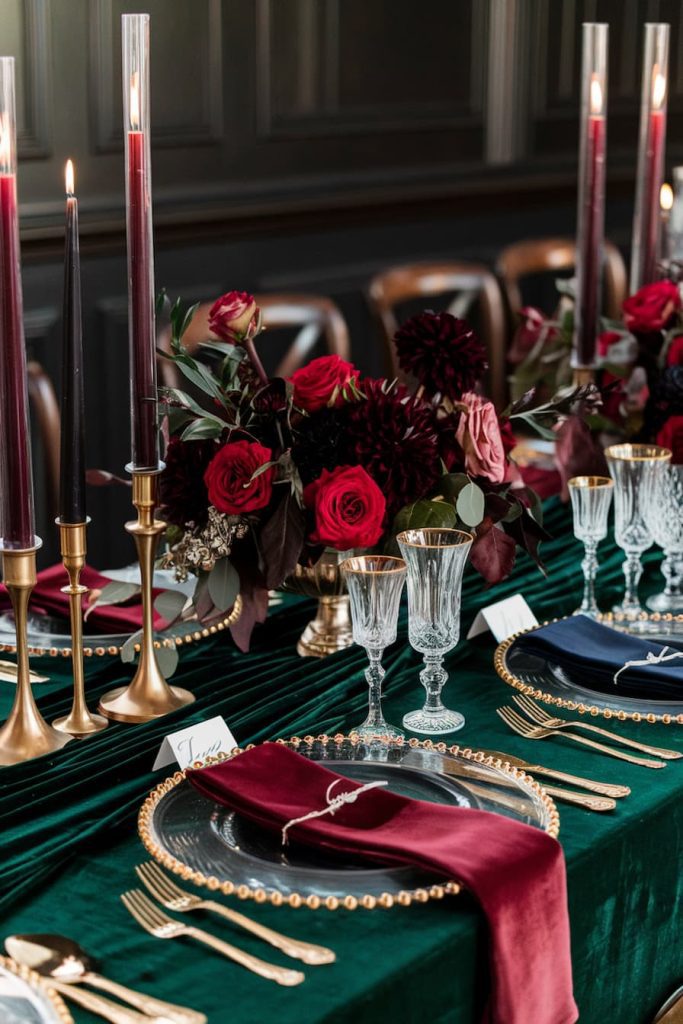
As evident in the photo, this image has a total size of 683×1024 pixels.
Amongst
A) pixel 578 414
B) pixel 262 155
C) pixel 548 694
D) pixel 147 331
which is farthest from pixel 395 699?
pixel 262 155

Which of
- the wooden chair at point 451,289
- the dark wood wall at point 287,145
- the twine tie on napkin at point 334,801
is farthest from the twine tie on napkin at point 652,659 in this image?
the dark wood wall at point 287,145

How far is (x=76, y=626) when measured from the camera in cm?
111

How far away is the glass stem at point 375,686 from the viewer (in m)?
1.08

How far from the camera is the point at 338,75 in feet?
10.8

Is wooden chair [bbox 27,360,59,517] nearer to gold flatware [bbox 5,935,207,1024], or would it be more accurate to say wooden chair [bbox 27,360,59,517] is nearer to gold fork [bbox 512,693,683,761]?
gold fork [bbox 512,693,683,761]

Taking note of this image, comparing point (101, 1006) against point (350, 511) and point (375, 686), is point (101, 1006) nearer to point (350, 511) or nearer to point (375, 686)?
point (375, 686)

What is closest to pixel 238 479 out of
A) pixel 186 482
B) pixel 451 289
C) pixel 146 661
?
pixel 186 482

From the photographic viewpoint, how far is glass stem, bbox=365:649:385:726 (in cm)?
108

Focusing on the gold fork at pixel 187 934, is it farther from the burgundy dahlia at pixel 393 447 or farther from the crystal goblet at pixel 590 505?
the crystal goblet at pixel 590 505

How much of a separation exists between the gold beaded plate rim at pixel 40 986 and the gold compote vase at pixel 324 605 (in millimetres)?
534

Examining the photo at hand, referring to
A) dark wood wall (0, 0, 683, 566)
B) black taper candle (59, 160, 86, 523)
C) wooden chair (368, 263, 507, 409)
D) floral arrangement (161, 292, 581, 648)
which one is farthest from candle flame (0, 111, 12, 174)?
dark wood wall (0, 0, 683, 566)

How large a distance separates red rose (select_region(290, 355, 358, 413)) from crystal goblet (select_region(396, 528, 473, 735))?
164mm

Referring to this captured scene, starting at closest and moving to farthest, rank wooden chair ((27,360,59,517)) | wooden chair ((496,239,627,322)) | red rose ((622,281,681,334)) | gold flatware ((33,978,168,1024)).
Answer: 1. gold flatware ((33,978,168,1024))
2. red rose ((622,281,681,334))
3. wooden chair ((27,360,59,517))
4. wooden chair ((496,239,627,322))

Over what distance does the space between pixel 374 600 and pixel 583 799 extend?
22cm
